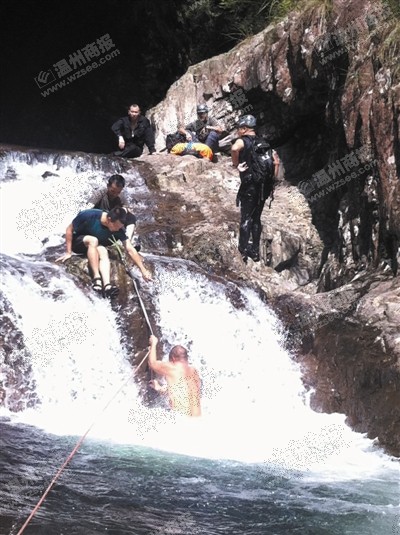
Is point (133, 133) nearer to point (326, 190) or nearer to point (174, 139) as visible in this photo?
point (174, 139)

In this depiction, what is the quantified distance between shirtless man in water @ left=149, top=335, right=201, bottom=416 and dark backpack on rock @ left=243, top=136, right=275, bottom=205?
123 inches

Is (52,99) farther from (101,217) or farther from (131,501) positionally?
(131,501)

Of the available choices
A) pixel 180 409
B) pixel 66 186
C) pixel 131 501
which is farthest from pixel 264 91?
pixel 131 501

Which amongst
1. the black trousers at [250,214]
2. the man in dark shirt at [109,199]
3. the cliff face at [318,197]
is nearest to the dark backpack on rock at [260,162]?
the black trousers at [250,214]

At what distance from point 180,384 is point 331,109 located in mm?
5163

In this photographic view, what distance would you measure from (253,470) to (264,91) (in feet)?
25.9

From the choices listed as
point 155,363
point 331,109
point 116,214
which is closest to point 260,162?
point 331,109

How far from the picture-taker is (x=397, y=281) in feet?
26.0

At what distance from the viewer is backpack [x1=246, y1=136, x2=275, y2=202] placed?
9281 mm

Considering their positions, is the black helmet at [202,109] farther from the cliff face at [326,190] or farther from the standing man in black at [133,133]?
the standing man in black at [133,133]

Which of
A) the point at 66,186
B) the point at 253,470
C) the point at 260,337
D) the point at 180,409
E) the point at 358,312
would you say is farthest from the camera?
the point at 66,186

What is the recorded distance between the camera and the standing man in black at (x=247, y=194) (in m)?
9.23

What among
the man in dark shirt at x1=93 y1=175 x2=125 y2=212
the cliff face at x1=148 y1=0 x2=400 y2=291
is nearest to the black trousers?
the cliff face at x1=148 y1=0 x2=400 y2=291

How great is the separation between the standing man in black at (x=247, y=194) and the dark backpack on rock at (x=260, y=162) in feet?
0.06
